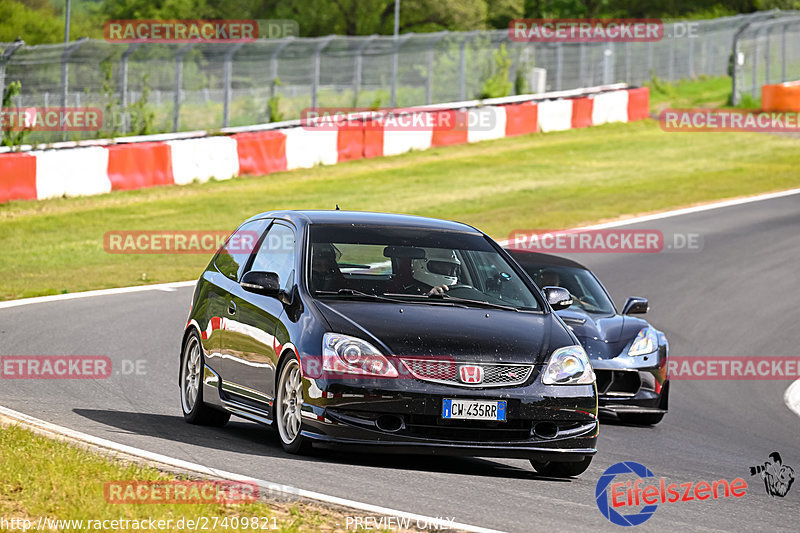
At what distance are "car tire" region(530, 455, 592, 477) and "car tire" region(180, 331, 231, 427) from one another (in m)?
2.34

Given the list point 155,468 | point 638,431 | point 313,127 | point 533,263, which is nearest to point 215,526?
point 155,468

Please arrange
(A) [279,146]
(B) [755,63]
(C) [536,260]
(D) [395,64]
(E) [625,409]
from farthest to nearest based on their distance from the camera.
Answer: (B) [755,63] < (D) [395,64] < (A) [279,146] < (C) [536,260] < (E) [625,409]

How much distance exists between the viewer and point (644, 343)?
38.6ft

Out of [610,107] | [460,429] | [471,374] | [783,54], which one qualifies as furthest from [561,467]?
[783,54]

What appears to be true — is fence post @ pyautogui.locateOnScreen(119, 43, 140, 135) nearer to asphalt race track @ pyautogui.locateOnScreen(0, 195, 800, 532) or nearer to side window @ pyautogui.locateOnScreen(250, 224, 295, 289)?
asphalt race track @ pyautogui.locateOnScreen(0, 195, 800, 532)

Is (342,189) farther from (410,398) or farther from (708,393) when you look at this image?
(410,398)

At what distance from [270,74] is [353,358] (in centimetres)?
2406

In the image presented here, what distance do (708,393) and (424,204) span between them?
45.2 feet

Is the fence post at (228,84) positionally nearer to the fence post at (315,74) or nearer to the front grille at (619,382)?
the fence post at (315,74)

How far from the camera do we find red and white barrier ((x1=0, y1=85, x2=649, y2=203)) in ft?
79.3

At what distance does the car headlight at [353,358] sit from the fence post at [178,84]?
21.5 meters

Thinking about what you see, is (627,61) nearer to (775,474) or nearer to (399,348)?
(775,474)

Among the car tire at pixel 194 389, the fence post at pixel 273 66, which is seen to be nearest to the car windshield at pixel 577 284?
the car tire at pixel 194 389

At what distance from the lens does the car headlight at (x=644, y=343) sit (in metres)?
11.6
